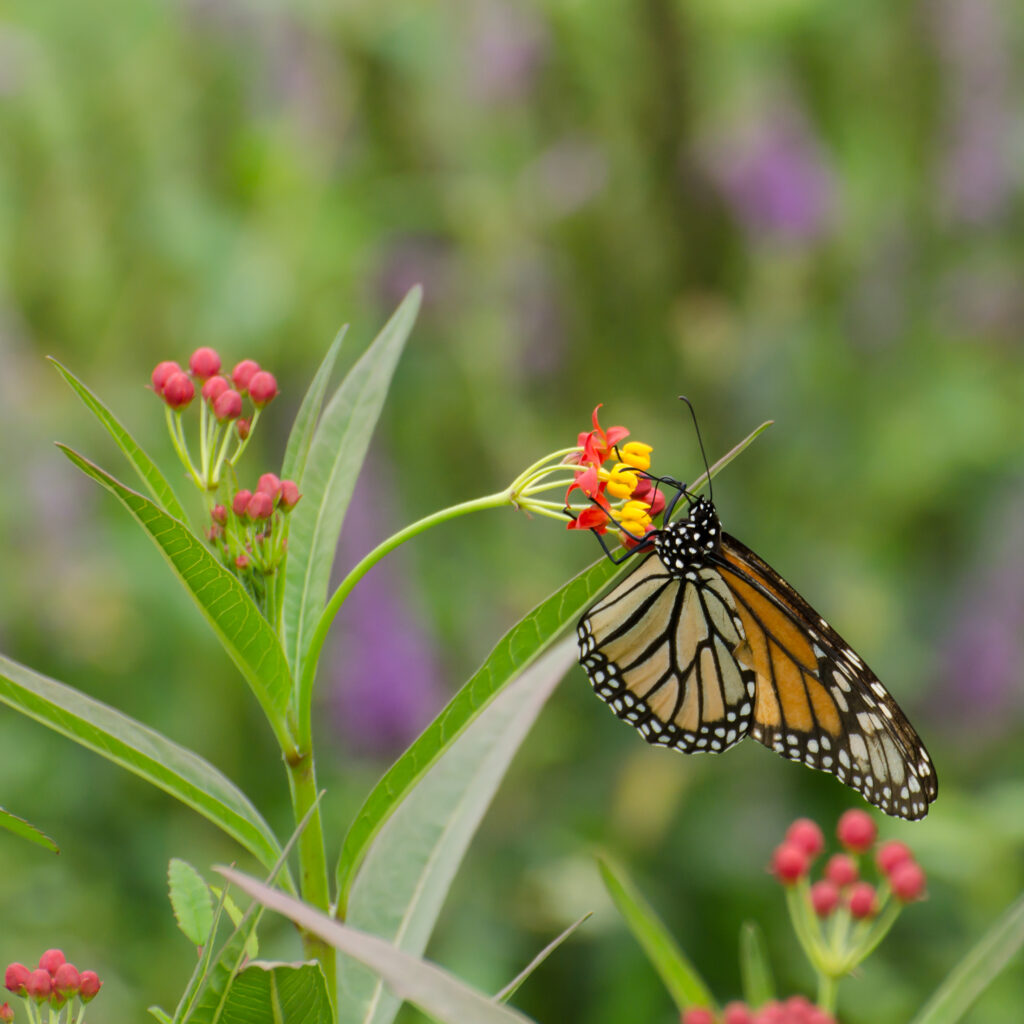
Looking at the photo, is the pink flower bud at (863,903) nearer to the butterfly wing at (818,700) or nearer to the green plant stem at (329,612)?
the butterfly wing at (818,700)

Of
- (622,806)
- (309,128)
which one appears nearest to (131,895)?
(622,806)

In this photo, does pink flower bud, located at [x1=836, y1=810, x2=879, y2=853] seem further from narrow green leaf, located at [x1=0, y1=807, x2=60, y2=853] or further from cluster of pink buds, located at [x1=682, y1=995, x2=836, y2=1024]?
narrow green leaf, located at [x1=0, y1=807, x2=60, y2=853]

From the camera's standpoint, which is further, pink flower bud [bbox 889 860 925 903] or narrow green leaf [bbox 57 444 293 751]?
pink flower bud [bbox 889 860 925 903]

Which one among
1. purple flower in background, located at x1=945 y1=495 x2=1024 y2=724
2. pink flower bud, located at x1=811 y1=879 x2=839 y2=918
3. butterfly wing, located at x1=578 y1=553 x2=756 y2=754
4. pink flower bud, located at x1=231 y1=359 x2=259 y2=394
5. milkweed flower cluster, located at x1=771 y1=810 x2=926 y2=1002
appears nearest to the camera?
pink flower bud, located at x1=231 y1=359 x2=259 y2=394

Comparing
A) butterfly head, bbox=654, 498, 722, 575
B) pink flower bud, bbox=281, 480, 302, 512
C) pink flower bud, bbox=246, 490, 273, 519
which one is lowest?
butterfly head, bbox=654, 498, 722, 575

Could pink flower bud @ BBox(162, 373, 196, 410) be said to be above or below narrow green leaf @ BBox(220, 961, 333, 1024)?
above

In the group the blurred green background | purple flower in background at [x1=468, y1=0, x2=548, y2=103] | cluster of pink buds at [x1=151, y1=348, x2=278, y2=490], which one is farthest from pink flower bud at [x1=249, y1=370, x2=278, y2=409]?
purple flower in background at [x1=468, y1=0, x2=548, y2=103]

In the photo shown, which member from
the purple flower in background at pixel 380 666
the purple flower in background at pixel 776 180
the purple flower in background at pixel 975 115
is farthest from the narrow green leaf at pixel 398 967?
the purple flower in background at pixel 975 115
